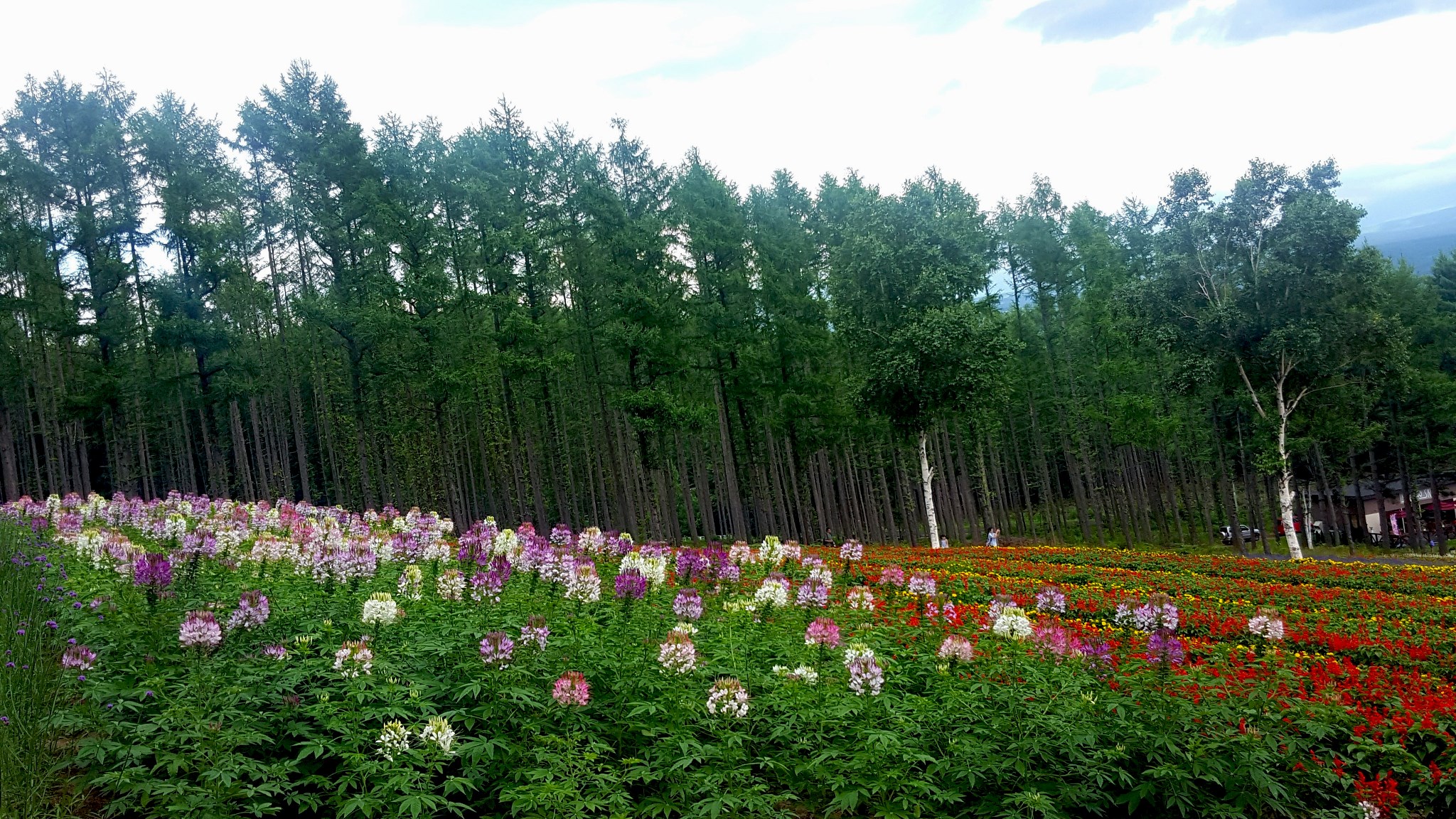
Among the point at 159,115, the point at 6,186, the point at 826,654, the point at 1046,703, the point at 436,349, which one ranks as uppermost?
the point at 159,115

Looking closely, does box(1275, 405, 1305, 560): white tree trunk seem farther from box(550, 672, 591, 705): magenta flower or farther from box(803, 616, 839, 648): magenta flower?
box(550, 672, 591, 705): magenta flower

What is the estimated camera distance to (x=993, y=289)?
113 feet

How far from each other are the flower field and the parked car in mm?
36118

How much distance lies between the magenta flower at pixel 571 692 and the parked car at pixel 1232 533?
41.3m

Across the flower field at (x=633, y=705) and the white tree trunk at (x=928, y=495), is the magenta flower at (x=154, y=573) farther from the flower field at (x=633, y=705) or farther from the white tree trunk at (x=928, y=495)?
the white tree trunk at (x=928, y=495)

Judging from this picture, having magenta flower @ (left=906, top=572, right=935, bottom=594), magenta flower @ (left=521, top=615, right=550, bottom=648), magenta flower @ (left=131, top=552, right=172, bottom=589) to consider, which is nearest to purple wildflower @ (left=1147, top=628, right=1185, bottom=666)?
magenta flower @ (left=906, top=572, right=935, bottom=594)

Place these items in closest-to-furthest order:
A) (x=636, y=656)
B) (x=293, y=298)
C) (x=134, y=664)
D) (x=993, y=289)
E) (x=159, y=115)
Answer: (x=134, y=664)
(x=636, y=656)
(x=293, y=298)
(x=159, y=115)
(x=993, y=289)

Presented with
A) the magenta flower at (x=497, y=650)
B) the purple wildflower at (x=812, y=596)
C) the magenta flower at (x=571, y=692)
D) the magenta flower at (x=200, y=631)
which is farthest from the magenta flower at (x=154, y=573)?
the purple wildflower at (x=812, y=596)

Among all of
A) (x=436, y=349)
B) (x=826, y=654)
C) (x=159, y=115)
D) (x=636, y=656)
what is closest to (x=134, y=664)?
(x=636, y=656)

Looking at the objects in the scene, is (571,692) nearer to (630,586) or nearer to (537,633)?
(537,633)

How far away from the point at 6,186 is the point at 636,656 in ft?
115

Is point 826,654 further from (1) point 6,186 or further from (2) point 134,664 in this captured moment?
(1) point 6,186

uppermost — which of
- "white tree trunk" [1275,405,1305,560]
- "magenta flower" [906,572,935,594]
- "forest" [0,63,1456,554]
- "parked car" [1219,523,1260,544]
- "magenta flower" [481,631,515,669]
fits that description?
"forest" [0,63,1456,554]

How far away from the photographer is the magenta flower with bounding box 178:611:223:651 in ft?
17.4
